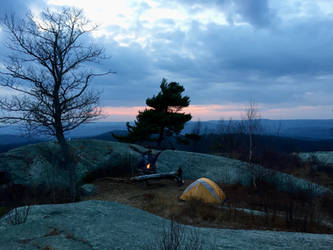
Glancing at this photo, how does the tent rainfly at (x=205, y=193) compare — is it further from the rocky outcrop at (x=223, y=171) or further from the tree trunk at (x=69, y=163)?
the tree trunk at (x=69, y=163)

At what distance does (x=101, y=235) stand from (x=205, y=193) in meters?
6.28

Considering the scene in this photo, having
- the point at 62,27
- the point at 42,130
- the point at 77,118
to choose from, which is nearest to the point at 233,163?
the point at 77,118

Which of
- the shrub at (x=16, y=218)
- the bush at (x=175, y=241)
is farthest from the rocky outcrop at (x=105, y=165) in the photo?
the bush at (x=175, y=241)

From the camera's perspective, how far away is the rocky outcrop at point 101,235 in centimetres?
391

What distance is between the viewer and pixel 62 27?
9234mm

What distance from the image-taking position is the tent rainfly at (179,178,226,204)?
31.1 feet

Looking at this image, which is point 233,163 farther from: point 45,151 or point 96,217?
point 45,151

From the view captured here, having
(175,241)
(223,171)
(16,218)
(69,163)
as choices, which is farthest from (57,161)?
(175,241)

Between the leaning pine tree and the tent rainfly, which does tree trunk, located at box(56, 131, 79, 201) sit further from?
the leaning pine tree

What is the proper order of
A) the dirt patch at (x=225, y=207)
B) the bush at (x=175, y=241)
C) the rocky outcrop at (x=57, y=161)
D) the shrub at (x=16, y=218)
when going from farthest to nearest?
the rocky outcrop at (x=57, y=161) → the dirt patch at (x=225, y=207) → the shrub at (x=16, y=218) → the bush at (x=175, y=241)

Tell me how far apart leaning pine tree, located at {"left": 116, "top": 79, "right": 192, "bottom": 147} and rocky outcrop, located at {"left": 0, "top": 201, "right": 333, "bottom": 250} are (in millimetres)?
17206

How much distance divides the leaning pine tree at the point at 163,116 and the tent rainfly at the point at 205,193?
43.4 ft

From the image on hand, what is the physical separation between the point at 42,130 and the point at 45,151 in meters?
4.43

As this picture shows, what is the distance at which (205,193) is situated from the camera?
9.65 metres
